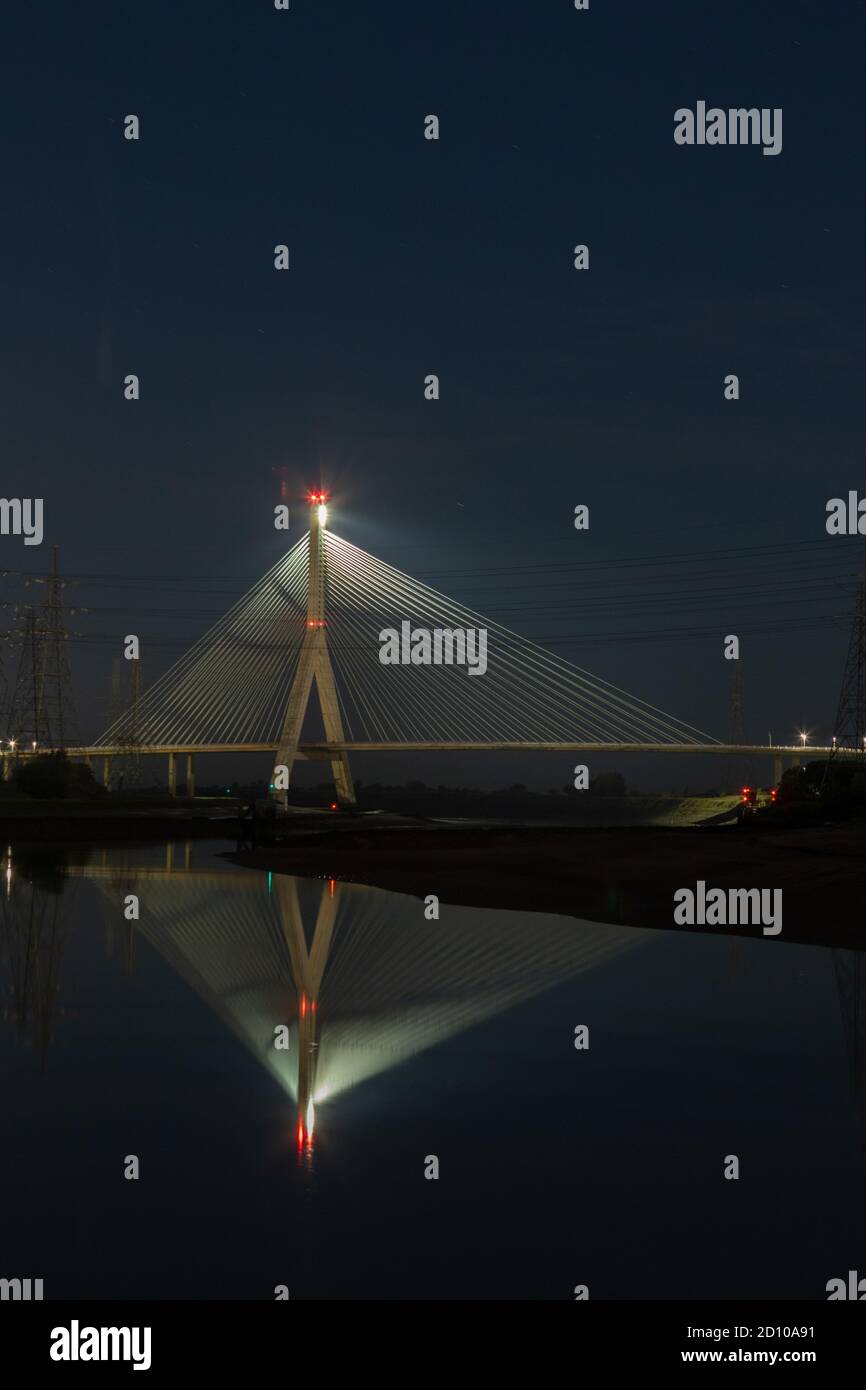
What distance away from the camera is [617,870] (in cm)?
2825

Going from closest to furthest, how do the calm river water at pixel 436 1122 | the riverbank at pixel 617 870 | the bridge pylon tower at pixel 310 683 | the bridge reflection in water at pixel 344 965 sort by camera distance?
the calm river water at pixel 436 1122 < the bridge reflection in water at pixel 344 965 < the riverbank at pixel 617 870 < the bridge pylon tower at pixel 310 683

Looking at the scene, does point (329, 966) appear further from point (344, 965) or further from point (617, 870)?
point (617, 870)

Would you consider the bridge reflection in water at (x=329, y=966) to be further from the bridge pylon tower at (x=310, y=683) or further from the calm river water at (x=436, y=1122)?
the bridge pylon tower at (x=310, y=683)

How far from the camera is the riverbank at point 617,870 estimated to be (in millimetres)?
20859

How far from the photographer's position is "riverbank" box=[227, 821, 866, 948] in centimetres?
2086

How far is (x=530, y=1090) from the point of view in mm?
9766

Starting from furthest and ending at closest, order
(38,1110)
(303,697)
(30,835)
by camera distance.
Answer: (303,697) < (30,835) < (38,1110)

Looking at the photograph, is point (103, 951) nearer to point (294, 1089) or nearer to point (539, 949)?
point (539, 949)

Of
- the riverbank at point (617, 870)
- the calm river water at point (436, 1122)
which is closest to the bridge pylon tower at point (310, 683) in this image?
the riverbank at point (617, 870)
